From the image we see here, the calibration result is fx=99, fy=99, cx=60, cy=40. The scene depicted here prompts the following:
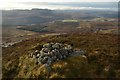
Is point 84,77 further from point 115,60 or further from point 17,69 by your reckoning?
point 17,69

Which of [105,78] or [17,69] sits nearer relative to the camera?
[105,78]

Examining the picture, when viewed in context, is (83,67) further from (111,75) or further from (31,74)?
(31,74)

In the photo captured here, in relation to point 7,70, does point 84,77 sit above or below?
above

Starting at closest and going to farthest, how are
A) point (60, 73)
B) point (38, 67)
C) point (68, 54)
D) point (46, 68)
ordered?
point (60, 73), point (46, 68), point (38, 67), point (68, 54)

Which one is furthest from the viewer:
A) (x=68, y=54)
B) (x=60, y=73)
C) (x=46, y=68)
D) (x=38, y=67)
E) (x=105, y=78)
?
(x=68, y=54)

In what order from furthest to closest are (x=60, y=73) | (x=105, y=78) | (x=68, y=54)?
(x=68, y=54), (x=60, y=73), (x=105, y=78)

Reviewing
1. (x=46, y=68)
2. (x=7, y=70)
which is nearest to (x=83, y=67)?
(x=46, y=68)

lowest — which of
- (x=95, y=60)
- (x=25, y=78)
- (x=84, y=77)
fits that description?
(x=25, y=78)

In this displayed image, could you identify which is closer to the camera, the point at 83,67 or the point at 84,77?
the point at 84,77

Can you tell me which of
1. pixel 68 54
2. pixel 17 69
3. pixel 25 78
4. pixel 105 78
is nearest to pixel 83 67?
pixel 105 78
